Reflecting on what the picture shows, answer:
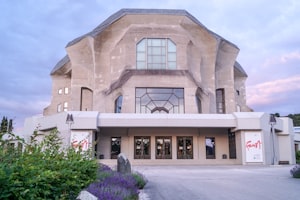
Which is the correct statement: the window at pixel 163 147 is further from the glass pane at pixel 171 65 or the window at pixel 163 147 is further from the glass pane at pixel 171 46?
the glass pane at pixel 171 46

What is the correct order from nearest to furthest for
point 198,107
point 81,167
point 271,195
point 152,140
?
point 81,167 → point 271,195 → point 152,140 → point 198,107

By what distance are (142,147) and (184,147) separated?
14.9 feet

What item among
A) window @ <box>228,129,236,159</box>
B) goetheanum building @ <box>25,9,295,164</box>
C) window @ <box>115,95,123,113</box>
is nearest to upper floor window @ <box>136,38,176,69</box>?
goetheanum building @ <box>25,9,295,164</box>

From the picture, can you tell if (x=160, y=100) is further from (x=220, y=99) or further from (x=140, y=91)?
(x=220, y=99)

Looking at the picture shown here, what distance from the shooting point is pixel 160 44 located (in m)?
39.1

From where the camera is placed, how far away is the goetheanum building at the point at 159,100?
30750mm

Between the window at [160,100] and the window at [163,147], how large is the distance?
13.9ft

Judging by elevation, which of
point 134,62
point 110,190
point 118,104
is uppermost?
point 134,62

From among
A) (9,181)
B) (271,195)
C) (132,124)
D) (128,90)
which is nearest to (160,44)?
(128,90)

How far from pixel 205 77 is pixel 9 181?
40.2 metres

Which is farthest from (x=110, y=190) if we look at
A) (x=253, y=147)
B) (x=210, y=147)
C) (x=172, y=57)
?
(x=172, y=57)

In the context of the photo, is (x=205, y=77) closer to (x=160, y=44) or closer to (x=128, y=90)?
(x=160, y=44)

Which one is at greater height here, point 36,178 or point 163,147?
point 163,147

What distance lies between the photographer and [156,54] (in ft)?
127
